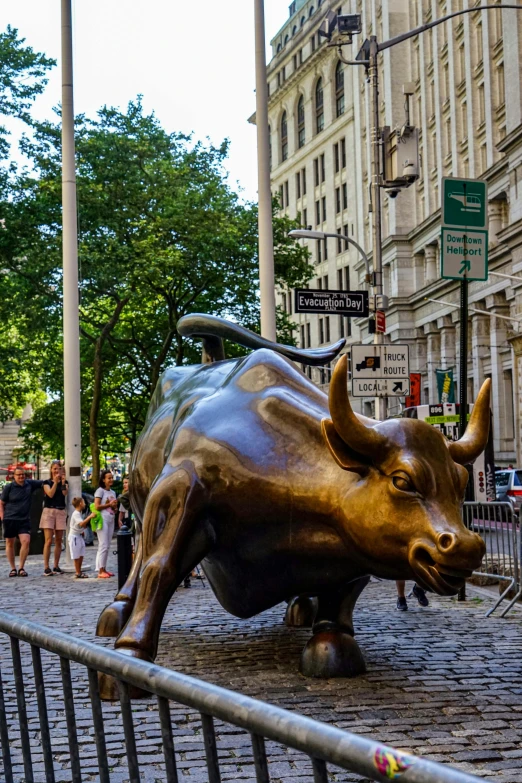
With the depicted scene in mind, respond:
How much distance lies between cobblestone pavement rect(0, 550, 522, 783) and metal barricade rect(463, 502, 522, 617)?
390 millimetres

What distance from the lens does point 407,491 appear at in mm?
5918

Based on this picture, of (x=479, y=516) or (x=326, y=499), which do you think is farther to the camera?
(x=479, y=516)

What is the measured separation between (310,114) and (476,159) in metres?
37.4

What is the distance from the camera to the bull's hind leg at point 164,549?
657cm

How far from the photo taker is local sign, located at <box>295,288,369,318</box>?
16953 mm

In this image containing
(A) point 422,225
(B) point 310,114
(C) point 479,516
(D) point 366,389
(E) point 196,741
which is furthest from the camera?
(B) point 310,114

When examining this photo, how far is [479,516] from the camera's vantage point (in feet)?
40.1

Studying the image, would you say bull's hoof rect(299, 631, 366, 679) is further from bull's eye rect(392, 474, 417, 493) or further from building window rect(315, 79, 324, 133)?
building window rect(315, 79, 324, 133)

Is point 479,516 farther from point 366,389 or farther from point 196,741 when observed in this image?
point 196,741

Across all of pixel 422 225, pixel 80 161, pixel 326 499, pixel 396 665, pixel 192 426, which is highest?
pixel 422 225

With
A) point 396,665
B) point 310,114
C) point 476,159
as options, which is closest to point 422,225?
point 476,159

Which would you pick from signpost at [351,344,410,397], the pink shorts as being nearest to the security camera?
signpost at [351,344,410,397]

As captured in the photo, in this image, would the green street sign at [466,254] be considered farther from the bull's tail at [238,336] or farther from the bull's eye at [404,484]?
the bull's eye at [404,484]

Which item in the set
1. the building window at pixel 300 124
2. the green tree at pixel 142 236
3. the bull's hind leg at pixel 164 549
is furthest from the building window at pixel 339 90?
the bull's hind leg at pixel 164 549
